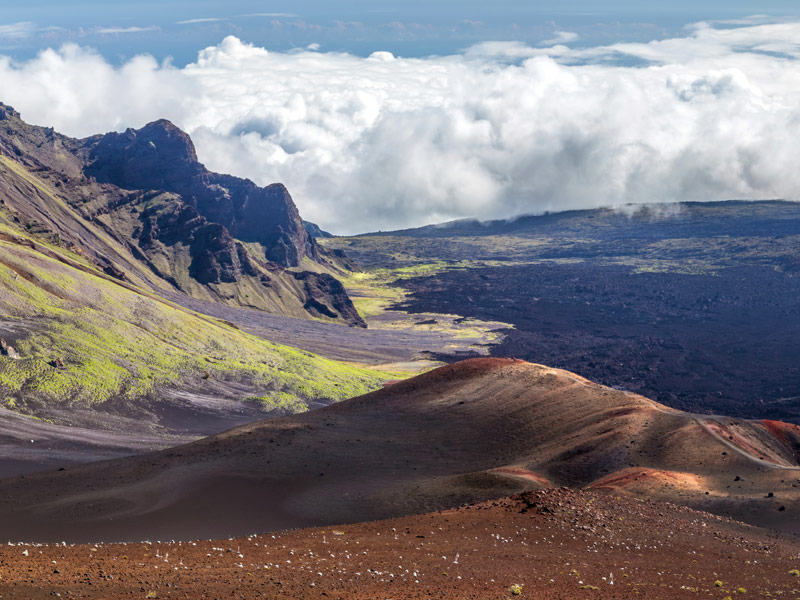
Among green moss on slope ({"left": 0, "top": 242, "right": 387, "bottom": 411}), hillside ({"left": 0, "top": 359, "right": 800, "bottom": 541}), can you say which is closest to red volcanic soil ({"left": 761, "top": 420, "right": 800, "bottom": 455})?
hillside ({"left": 0, "top": 359, "right": 800, "bottom": 541})

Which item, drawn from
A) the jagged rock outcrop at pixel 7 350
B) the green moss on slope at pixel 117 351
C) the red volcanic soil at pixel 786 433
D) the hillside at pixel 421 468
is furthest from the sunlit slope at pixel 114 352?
the red volcanic soil at pixel 786 433

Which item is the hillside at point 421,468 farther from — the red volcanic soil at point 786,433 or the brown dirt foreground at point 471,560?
the brown dirt foreground at point 471,560

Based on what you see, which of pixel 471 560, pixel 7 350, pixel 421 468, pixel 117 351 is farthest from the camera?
pixel 117 351

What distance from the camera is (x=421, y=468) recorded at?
56906mm

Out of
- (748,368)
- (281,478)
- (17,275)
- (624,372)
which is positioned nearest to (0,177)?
(17,275)

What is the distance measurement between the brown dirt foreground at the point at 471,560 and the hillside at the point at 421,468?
20.9 ft

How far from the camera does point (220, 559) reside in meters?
31.4

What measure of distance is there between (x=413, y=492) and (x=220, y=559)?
2005 centimetres

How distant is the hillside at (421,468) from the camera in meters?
45.7

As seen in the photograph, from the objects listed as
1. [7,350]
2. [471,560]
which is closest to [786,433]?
[471,560]

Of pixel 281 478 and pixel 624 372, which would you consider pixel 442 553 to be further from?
pixel 624 372

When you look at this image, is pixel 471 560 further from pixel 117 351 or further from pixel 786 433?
pixel 117 351

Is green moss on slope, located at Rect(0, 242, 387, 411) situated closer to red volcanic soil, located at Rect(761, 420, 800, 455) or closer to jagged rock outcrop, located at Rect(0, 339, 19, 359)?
jagged rock outcrop, located at Rect(0, 339, 19, 359)

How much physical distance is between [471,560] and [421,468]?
2416cm
